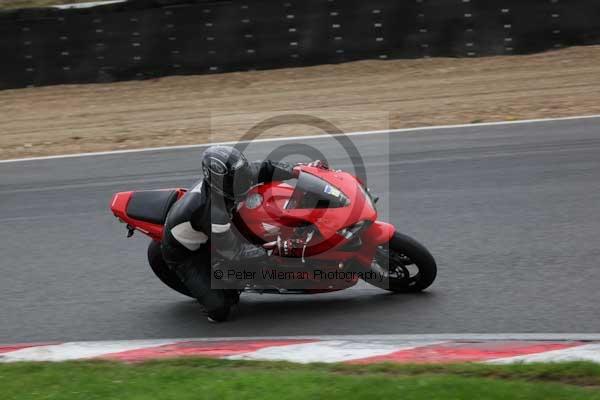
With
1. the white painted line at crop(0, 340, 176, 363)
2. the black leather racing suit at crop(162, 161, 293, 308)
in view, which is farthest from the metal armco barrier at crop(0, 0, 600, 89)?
the white painted line at crop(0, 340, 176, 363)

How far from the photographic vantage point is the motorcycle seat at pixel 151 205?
21.8 ft

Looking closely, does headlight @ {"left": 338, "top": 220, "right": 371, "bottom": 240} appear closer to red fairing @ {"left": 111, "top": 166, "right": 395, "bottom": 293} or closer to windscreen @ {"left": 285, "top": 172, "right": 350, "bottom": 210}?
red fairing @ {"left": 111, "top": 166, "right": 395, "bottom": 293}

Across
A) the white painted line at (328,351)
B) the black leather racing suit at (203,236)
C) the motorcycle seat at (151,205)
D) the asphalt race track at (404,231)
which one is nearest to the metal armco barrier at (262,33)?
the asphalt race track at (404,231)

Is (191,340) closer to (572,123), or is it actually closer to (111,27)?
(572,123)

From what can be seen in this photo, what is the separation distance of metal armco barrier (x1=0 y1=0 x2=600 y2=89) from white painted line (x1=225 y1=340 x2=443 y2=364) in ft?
32.1

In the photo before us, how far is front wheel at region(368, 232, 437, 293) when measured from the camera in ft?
20.9

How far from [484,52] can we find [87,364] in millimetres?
11002

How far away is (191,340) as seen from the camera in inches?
249

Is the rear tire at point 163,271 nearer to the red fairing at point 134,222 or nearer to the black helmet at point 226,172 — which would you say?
the red fairing at point 134,222

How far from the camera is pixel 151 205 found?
671 centimetres

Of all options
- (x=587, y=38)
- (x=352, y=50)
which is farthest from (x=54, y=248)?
(x=587, y=38)

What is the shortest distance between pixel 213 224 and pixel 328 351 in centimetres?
123

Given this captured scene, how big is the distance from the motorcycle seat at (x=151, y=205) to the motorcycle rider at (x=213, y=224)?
18 centimetres

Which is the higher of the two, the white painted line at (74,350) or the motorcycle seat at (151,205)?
the motorcycle seat at (151,205)
